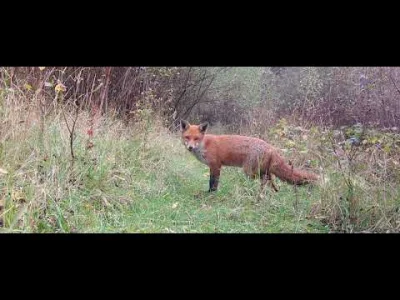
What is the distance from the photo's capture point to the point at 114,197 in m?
4.24

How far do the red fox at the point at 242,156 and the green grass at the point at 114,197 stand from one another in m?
0.17

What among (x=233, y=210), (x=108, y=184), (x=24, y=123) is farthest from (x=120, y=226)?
(x=24, y=123)

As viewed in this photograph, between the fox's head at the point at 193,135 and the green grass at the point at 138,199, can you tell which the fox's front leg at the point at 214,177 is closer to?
the green grass at the point at 138,199

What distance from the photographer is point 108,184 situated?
4.46m

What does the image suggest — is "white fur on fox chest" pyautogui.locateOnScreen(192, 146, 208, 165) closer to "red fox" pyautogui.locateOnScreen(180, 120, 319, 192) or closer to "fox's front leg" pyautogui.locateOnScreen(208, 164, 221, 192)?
"red fox" pyautogui.locateOnScreen(180, 120, 319, 192)

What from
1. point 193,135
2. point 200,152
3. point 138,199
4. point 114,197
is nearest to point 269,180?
point 200,152

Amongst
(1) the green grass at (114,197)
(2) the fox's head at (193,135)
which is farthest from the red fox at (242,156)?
(1) the green grass at (114,197)

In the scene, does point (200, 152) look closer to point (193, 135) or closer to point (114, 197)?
point (193, 135)

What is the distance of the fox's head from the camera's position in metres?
6.01

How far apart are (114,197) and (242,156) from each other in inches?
83.2

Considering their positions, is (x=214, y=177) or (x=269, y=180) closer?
(x=269, y=180)

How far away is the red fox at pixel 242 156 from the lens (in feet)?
17.5

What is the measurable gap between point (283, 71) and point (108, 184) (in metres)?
10.6

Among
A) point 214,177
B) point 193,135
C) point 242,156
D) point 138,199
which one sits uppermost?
point 193,135
